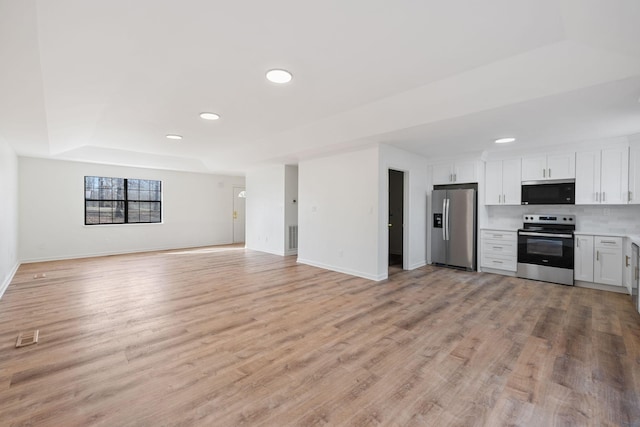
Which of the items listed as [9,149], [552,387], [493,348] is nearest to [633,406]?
[552,387]

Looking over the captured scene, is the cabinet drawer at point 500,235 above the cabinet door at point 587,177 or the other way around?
the other way around

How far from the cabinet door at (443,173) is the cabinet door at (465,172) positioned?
87mm

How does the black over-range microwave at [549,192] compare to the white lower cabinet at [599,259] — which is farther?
the black over-range microwave at [549,192]

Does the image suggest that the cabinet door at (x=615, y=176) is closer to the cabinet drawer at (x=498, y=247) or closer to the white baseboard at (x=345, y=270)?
the cabinet drawer at (x=498, y=247)

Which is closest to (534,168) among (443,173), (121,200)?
(443,173)

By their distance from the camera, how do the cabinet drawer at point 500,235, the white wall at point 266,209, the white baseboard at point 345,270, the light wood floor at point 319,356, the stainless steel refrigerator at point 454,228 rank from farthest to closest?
the white wall at point 266,209, the stainless steel refrigerator at point 454,228, the cabinet drawer at point 500,235, the white baseboard at point 345,270, the light wood floor at point 319,356

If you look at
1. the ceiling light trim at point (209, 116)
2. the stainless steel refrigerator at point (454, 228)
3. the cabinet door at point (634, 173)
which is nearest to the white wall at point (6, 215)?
the ceiling light trim at point (209, 116)

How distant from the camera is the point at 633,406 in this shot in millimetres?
1802

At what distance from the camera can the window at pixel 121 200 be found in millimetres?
7176

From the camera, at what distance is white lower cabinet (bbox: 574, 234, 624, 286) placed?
4160mm

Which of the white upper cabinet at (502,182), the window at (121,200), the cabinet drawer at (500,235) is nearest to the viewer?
the cabinet drawer at (500,235)

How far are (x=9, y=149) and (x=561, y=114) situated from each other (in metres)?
8.08

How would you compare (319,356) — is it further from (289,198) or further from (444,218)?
(289,198)

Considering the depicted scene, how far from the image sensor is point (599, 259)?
14.1 feet
